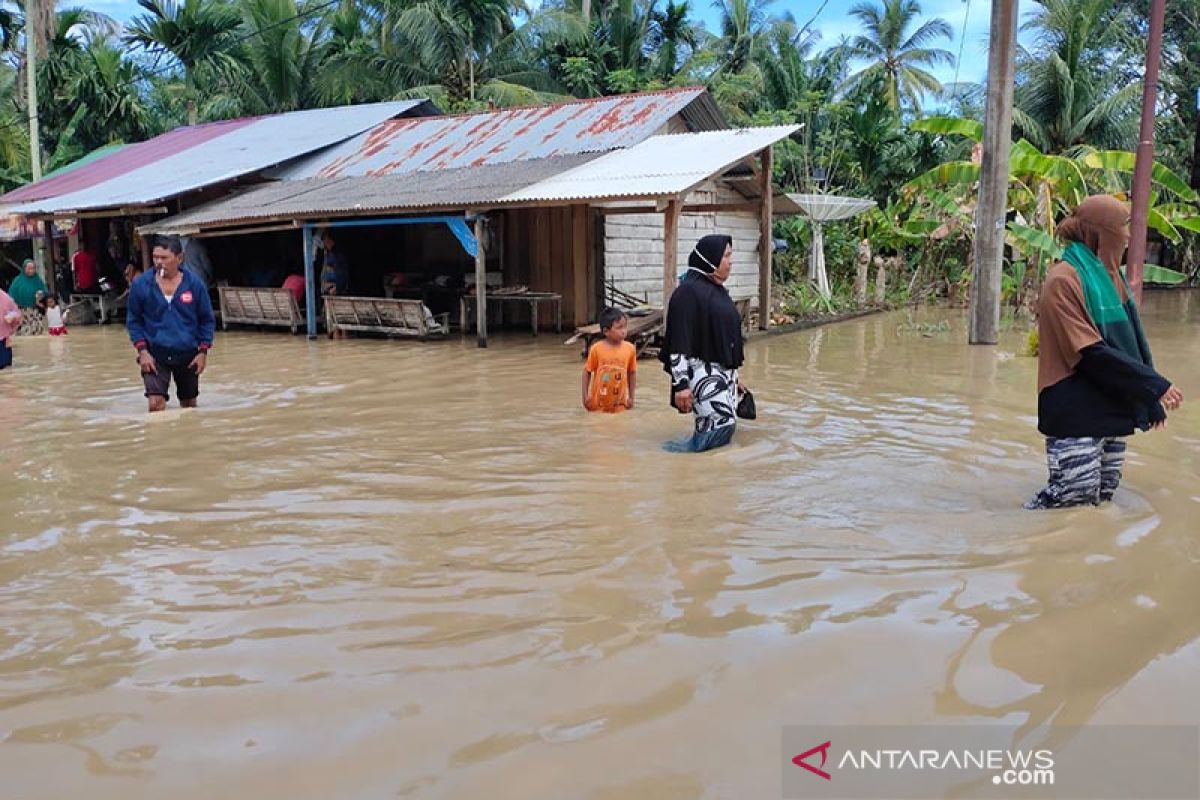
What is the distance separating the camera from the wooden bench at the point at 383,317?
1435 cm

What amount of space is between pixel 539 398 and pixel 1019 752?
6769 mm

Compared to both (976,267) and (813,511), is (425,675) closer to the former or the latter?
(813,511)

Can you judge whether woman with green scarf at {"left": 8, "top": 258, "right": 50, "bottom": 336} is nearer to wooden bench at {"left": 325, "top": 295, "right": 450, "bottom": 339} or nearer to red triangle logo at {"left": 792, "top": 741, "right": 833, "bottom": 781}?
wooden bench at {"left": 325, "top": 295, "right": 450, "bottom": 339}

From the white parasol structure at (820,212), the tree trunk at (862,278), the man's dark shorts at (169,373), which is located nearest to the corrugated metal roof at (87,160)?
the white parasol structure at (820,212)

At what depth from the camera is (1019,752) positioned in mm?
2543

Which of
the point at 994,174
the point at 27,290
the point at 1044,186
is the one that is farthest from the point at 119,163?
the point at 1044,186

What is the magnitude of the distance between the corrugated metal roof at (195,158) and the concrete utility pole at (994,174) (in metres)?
12.0

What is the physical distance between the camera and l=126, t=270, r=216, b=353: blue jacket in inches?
283

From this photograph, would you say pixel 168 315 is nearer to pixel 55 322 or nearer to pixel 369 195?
pixel 369 195

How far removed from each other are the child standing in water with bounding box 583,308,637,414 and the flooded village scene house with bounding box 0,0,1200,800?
0.03 m

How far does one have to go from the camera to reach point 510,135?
16766 millimetres

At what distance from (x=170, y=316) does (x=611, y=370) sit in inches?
128

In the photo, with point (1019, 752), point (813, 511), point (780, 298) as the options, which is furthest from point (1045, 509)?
point (780, 298)

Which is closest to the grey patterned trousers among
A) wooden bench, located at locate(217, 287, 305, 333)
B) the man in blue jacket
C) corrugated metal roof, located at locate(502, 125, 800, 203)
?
the man in blue jacket
